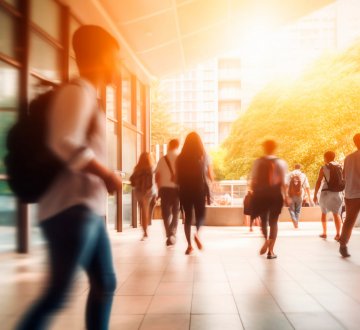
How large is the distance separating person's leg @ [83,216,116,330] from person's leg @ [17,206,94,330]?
0.22 m

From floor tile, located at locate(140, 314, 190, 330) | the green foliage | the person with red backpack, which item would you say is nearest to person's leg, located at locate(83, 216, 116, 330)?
floor tile, located at locate(140, 314, 190, 330)

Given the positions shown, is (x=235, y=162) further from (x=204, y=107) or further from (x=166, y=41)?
(x=204, y=107)

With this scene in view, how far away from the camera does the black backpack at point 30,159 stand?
2170mm

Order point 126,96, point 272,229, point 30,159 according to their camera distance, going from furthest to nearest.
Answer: point 126,96 < point 272,229 < point 30,159

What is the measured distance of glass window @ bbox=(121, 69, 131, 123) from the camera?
14228 millimetres

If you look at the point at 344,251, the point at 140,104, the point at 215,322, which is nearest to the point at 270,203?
the point at 344,251

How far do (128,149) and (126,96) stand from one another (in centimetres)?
150

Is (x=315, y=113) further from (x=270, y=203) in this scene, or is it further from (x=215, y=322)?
(x=215, y=322)

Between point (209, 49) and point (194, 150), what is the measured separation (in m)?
7.99

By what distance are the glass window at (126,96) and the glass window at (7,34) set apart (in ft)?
20.2

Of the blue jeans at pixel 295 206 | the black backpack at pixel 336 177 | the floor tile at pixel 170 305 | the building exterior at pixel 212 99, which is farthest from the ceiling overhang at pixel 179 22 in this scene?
the building exterior at pixel 212 99

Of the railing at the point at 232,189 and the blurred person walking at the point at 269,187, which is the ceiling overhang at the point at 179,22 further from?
the railing at the point at 232,189

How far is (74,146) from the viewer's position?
2.20m

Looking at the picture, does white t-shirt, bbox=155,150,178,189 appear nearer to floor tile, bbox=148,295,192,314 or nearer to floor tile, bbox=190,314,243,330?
floor tile, bbox=148,295,192,314
